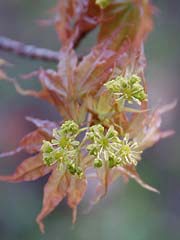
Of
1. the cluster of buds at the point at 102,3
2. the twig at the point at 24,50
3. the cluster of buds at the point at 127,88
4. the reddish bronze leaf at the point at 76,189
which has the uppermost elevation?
the twig at the point at 24,50

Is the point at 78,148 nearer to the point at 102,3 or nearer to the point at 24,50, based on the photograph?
the point at 102,3

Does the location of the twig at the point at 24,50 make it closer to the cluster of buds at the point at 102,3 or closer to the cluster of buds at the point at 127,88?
the cluster of buds at the point at 102,3

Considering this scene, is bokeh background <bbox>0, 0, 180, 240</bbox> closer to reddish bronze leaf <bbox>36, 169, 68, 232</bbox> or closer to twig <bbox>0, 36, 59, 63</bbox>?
twig <bbox>0, 36, 59, 63</bbox>

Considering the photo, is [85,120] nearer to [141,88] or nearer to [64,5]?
[141,88]

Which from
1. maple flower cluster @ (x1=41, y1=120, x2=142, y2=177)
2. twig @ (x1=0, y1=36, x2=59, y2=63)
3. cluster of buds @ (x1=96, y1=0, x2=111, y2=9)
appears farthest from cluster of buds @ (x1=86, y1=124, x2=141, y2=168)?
twig @ (x1=0, y1=36, x2=59, y2=63)

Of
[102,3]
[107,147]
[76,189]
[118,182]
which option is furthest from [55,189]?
[118,182]

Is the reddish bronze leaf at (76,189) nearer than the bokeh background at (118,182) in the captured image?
Yes

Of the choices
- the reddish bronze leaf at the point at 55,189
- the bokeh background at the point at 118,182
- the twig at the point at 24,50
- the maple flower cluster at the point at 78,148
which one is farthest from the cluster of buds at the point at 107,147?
the bokeh background at the point at 118,182
